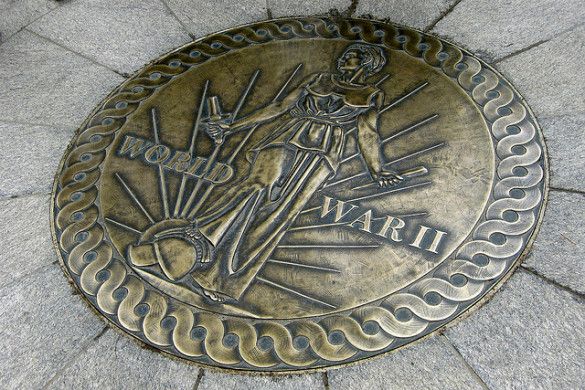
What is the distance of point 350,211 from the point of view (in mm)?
2740

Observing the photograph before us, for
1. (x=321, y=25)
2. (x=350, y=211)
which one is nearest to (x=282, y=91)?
(x=321, y=25)

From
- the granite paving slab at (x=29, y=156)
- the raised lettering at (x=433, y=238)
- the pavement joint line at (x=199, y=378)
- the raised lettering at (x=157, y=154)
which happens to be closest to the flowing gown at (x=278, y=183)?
the pavement joint line at (x=199, y=378)

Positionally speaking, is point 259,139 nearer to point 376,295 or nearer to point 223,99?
point 223,99

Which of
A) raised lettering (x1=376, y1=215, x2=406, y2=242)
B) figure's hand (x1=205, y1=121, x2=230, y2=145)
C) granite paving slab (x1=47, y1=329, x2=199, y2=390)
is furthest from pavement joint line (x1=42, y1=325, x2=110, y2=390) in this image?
raised lettering (x1=376, y1=215, x2=406, y2=242)

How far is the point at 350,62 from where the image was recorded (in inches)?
129

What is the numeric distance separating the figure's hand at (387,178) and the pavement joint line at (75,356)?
5.18 ft

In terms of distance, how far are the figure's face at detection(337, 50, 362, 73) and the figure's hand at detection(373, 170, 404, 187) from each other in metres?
0.79

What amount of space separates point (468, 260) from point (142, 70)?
2465mm

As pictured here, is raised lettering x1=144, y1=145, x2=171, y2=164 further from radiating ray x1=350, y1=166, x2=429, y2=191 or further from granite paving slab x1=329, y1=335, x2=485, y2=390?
granite paving slab x1=329, y1=335, x2=485, y2=390

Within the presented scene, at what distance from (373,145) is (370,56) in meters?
0.71

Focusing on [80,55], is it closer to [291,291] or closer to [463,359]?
[291,291]

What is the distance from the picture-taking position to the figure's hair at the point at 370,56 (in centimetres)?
327

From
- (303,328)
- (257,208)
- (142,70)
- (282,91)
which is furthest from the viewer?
(142,70)

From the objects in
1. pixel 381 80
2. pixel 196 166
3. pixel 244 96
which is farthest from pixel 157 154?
pixel 381 80
